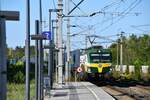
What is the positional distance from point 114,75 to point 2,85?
62373mm

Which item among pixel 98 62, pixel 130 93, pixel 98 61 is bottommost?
pixel 130 93

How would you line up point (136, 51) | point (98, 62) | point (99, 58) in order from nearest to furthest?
point (98, 62)
point (99, 58)
point (136, 51)

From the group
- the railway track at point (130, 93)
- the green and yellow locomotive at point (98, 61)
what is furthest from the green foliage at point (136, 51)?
the railway track at point (130, 93)

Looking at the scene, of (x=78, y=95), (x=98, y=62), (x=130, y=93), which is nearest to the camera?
(x=78, y=95)

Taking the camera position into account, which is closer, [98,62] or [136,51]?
[98,62]

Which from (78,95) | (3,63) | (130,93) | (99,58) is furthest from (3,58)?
(99,58)

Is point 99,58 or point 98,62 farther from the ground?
point 99,58

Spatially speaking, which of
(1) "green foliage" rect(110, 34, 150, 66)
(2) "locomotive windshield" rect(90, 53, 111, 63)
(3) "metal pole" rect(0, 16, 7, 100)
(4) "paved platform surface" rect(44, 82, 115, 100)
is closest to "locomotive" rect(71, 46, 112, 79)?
(2) "locomotive windshield" rect(90, 53, 111, 63)

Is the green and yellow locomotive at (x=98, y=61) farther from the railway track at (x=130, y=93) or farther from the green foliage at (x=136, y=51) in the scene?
the green foliage at (x=136, y=51)

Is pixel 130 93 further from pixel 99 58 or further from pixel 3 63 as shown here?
pixel 3 63

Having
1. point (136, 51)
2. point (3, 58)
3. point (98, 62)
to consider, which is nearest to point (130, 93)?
point (98, 62)

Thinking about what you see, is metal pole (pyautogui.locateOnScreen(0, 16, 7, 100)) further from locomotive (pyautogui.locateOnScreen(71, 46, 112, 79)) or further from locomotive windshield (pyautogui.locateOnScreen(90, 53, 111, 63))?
locomotive windshield (pyautogui.locateOnScreen(90, 53, 111, 63))

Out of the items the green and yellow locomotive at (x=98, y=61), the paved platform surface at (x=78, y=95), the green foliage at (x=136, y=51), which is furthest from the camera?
the green foliage at (x=136, y=51)

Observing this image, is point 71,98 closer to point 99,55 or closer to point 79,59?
point 99,55
